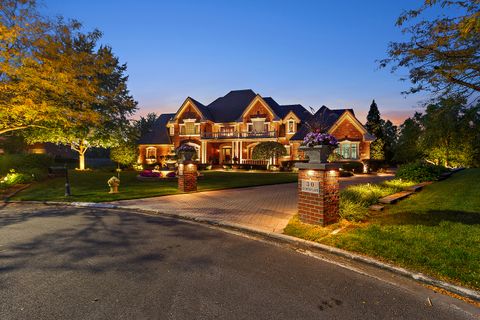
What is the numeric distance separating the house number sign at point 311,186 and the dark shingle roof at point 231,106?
33137 millimetres

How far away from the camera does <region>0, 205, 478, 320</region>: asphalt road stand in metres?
3.32

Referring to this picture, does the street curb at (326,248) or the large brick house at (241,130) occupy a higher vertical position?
the large brick house at (241,130)

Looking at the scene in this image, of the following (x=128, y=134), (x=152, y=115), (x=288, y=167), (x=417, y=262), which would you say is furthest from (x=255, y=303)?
(x=152, y=115)

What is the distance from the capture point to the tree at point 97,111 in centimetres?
1612

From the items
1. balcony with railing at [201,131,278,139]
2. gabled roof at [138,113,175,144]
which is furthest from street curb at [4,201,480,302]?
gabled roof at [138,113,175,144]

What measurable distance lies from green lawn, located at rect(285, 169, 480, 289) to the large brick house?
24326 millimetres

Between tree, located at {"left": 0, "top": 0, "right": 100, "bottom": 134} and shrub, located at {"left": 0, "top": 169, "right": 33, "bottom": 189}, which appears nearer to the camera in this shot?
tree, located at {"left": 0, "top": 0, "right": 100, "bottom": 134}

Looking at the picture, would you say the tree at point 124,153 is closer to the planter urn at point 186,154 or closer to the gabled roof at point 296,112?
the planter urn at point 186,154

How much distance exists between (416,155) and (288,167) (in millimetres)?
21330

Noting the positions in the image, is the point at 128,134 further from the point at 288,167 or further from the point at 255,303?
the point at 255,303

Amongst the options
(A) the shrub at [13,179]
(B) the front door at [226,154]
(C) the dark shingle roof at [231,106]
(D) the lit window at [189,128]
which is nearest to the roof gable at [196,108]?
(C) the dark shingle roof at [231,106]

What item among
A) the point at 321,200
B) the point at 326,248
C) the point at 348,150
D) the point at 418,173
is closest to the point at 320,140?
the point at 321,200

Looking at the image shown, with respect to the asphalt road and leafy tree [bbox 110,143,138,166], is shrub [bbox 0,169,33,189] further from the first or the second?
the asphalt road

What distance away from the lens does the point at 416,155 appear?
128 feet
